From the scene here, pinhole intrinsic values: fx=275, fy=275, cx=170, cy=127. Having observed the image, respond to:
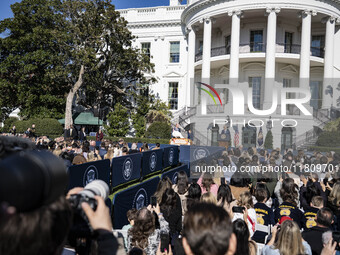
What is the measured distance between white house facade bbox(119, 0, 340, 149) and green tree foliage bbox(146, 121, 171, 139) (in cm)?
268

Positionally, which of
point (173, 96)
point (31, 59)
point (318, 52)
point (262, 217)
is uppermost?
point (318, 52)

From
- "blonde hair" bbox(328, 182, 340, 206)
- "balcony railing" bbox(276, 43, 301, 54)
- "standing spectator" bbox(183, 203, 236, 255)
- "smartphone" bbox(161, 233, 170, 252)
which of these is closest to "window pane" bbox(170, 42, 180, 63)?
"balcony railing" bbox(276, 43, 301, 54)

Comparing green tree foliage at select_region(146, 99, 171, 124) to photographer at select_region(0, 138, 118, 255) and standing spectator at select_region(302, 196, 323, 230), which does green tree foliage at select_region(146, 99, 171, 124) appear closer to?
standing spectator at select_region(302, 196, 323, 230)

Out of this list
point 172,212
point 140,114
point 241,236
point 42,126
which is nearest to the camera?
point 241,236

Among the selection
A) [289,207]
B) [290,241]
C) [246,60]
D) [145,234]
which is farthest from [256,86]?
[145,234]

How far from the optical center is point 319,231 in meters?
3.73

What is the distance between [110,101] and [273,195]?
90.6ft

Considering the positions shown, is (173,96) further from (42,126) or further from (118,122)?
(42,126)

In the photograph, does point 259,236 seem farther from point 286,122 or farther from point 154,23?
point 154,23

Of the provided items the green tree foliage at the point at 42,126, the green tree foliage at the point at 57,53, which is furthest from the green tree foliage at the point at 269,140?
the green tree foliage at the point at 42,126

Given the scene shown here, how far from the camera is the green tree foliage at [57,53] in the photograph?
86.7 feet

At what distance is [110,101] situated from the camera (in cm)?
3219

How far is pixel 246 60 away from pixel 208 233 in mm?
27791

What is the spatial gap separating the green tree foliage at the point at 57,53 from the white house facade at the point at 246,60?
544cm
